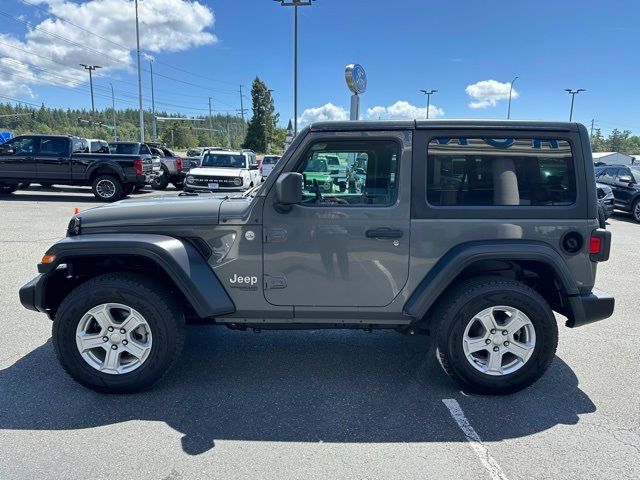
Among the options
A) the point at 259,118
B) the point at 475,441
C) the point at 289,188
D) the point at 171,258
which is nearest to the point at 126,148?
the point at 171,258

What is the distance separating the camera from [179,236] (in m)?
3.23

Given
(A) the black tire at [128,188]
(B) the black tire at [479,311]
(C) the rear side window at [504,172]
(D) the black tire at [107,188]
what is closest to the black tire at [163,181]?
(A) the black tire at [128,188]

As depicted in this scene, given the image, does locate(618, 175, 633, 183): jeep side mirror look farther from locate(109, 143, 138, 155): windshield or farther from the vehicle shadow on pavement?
locate(109, 143, 138, 155): windshield

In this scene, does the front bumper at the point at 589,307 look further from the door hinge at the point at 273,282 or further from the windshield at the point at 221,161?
the windshield at the point at 221,161

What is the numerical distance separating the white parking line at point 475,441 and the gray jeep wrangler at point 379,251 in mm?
208

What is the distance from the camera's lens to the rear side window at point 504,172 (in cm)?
324

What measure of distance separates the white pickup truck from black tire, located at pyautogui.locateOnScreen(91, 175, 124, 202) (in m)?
2.48

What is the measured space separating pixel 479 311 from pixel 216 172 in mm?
12119

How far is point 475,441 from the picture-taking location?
2.78 meters

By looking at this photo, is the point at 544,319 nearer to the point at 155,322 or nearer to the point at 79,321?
the point at 155,322

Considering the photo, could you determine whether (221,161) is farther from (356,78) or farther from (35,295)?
(35,295)

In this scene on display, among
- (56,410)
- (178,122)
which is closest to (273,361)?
(56,410)

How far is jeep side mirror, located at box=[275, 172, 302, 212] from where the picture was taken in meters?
2.98

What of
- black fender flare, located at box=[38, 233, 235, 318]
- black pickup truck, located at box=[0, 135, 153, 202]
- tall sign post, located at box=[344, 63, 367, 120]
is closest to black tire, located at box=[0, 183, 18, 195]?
black pickup truck, located at box=[0, 135, 153, 202]
